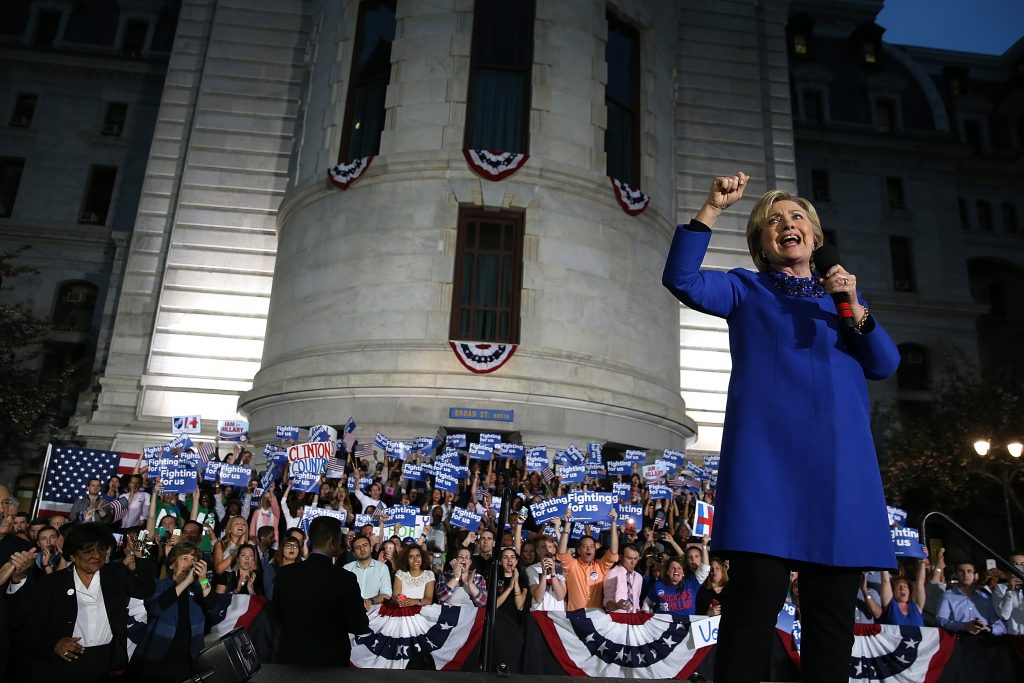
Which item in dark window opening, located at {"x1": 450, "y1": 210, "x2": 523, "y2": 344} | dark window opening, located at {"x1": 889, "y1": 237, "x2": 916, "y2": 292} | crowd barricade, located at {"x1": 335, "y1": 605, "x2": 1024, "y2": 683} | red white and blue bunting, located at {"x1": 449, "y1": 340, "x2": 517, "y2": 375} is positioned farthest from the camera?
dark window opening, located at {"x1": 889, "y1": 237, "x2": 916, "y2": 292}

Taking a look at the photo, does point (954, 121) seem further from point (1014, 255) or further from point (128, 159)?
point (128, 159)

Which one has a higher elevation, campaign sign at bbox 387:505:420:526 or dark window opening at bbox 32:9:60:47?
dark window opening at bbox 32:9:60:47

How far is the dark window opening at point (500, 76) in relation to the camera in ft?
74.1

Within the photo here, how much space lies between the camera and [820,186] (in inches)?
1572

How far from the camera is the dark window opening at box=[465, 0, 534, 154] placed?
2258cm

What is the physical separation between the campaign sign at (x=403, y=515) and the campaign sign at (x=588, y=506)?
2271mm

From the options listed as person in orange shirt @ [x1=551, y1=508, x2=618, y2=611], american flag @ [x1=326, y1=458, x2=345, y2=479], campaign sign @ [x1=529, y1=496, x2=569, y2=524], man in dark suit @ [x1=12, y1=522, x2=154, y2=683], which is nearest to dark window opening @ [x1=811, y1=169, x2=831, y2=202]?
american flag @ [x1=326, y1=458, x2=345, y2=479]

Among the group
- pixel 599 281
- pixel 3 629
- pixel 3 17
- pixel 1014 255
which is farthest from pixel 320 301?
pixel 1014 255

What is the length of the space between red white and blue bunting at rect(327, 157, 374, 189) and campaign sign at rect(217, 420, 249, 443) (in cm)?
719

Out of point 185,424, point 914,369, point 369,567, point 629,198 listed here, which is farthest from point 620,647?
point 914,369

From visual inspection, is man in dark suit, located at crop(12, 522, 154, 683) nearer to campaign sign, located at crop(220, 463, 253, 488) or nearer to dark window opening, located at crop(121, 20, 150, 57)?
campaign sign, located at crop(220, 463, 253, 488)

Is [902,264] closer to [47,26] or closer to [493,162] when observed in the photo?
[493,162]

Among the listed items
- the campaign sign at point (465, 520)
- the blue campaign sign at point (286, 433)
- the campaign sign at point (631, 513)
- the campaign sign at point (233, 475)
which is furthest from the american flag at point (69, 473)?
the campaign sign at point (631, 513)

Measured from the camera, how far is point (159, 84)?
37.3 m
